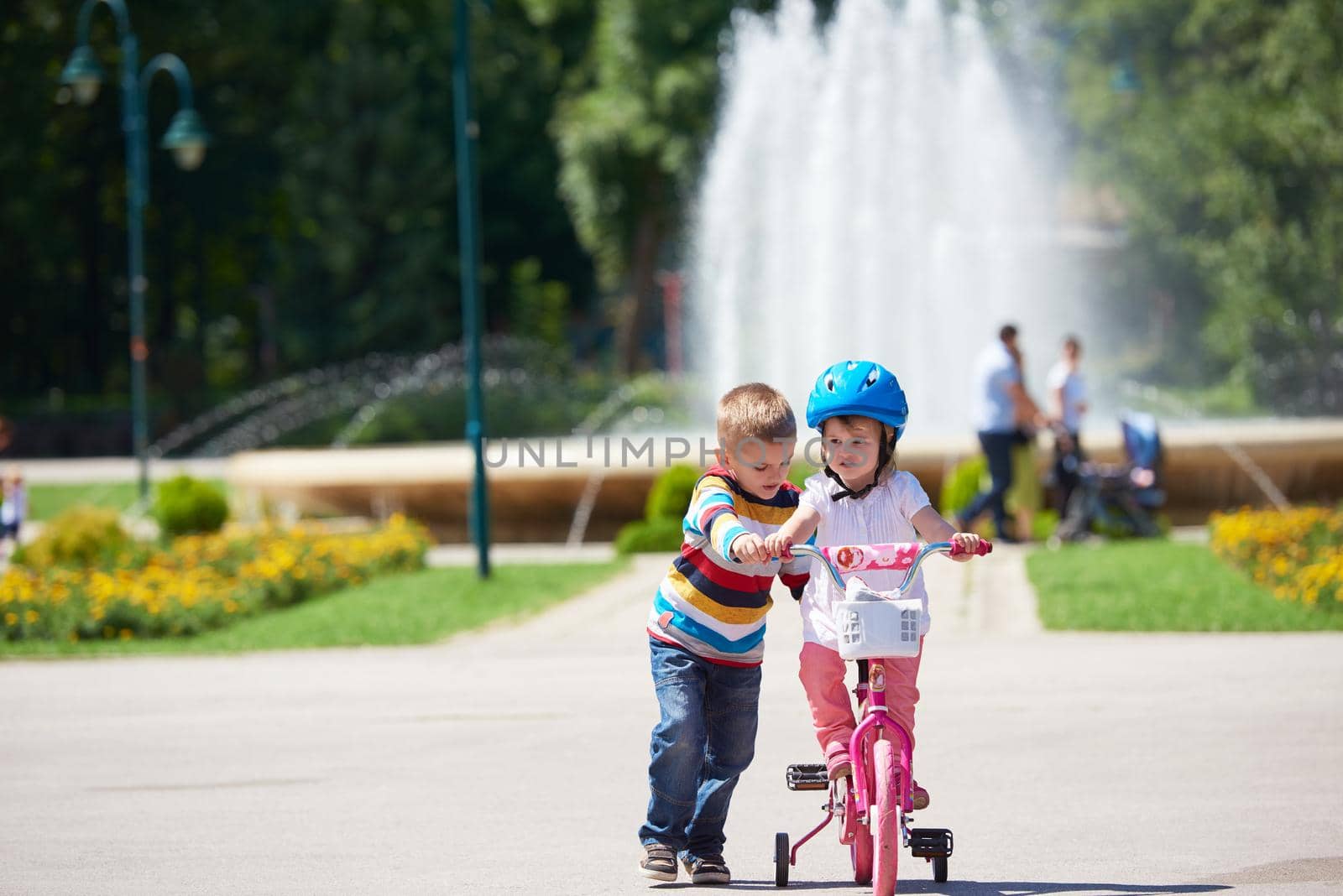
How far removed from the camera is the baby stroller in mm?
16844

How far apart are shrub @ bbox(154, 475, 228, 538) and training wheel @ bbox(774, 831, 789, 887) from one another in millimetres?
14477

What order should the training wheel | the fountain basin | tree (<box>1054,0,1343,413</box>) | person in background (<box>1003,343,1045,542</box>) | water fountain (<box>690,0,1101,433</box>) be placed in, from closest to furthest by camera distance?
the training wheel, person in background (<box>1003,343,1045,542</box>), the fountain basin, water fountain (<box>690,0,1101,433</box>), tree (<box>1054,0,1343,413</box>)

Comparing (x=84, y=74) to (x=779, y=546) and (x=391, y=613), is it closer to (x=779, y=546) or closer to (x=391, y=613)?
(x=391, y=613)

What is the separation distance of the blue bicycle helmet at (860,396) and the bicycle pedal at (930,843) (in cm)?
110

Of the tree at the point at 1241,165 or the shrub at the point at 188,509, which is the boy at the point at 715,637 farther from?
the tree at the point at 1241,165

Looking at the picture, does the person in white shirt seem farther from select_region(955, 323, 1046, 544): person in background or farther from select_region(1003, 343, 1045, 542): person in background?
select_region(955, 323, 1046, 544): person in background

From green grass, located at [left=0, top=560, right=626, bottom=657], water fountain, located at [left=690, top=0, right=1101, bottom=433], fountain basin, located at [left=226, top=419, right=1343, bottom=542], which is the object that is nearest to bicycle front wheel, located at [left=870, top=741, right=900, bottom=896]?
green grass, located at [left=0, top=560, right=626, bottom=657]

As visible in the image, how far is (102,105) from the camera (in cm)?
4875

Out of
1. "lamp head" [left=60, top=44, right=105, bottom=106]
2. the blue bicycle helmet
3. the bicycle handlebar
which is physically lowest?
the bicycle handlebar

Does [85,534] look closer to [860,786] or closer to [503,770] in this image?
[503,770]

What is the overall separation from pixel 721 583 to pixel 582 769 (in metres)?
2.55

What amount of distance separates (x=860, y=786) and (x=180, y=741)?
472 centimetres

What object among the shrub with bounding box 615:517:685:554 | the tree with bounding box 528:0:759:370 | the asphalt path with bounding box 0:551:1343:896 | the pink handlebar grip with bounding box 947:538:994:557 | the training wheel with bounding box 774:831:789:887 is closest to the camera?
the pink handlebar grip with bounding box 947:538:994:557

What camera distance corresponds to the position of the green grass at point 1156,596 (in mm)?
12383
